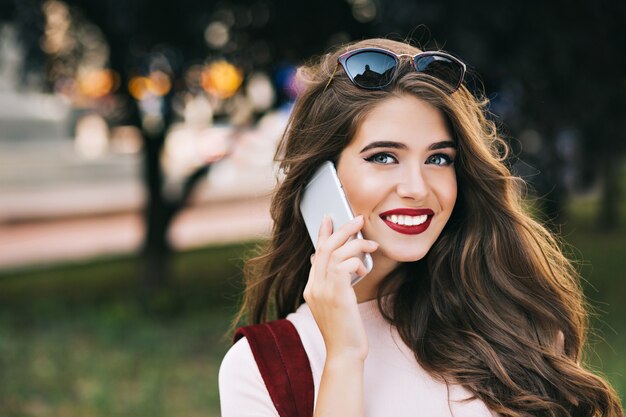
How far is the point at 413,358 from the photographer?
6.55 ft

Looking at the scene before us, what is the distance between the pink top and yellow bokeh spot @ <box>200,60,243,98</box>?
605cm

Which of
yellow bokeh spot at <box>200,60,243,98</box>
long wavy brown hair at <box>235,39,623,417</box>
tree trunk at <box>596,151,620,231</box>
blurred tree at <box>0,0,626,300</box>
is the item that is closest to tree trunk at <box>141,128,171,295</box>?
blurred tree at <box>0,0,626,300</box>

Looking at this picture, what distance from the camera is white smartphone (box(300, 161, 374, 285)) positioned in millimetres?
1934

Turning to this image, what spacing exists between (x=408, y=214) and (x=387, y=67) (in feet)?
1.15

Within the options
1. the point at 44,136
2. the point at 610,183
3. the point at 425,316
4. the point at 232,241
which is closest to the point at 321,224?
the point at 425,316

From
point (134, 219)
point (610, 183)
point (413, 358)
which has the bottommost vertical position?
point (134, 219)

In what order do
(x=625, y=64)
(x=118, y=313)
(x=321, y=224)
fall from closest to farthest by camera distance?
(x=321, y=224)
(x=625, y=64)
(x=118, y=313)

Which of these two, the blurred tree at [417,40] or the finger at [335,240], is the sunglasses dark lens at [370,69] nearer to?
the finger at [335,240]

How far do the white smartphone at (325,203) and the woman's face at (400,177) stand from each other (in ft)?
0.11

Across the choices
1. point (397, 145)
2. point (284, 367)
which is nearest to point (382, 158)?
point (397, 145)

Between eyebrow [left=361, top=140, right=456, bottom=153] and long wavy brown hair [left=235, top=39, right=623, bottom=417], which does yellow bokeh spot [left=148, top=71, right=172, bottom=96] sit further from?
eyebrow [left=361, top=140, right=456, bottom=153]

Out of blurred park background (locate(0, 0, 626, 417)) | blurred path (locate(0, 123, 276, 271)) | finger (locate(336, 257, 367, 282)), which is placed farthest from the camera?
blurred path (locate(0, 123, 276, 271))

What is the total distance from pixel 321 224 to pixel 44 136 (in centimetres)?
2097

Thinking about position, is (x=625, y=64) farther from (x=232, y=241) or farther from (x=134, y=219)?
(x=134, y=219)
